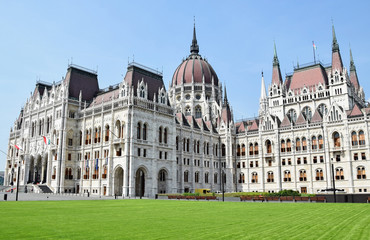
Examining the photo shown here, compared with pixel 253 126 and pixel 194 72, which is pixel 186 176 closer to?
pixel 253 126

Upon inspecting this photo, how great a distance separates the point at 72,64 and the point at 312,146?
54730mm

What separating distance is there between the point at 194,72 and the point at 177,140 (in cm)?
3485

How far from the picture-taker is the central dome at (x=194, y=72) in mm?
102562

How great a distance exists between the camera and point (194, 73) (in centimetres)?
10300

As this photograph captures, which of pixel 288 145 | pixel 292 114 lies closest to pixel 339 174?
pixel 288 145

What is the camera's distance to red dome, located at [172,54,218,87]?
10257 centimetres

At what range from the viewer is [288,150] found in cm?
7781

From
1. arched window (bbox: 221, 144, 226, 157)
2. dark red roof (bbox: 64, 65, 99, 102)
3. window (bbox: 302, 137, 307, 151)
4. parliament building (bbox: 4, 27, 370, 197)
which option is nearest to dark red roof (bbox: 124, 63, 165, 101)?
parliament building (bbox: 4, 27, 370, 197)

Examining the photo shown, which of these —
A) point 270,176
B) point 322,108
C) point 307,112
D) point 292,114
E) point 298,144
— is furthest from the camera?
point 292,114

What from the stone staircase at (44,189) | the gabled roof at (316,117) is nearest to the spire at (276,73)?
the gabled roof at (316,117)

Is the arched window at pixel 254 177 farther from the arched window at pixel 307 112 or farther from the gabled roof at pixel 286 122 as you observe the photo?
the arched window at pixel 307 112

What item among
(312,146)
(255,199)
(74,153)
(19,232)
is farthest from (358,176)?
(19,232)

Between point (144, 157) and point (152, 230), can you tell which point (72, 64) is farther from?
point (152, 230)

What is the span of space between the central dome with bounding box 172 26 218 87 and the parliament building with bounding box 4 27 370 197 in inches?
546
